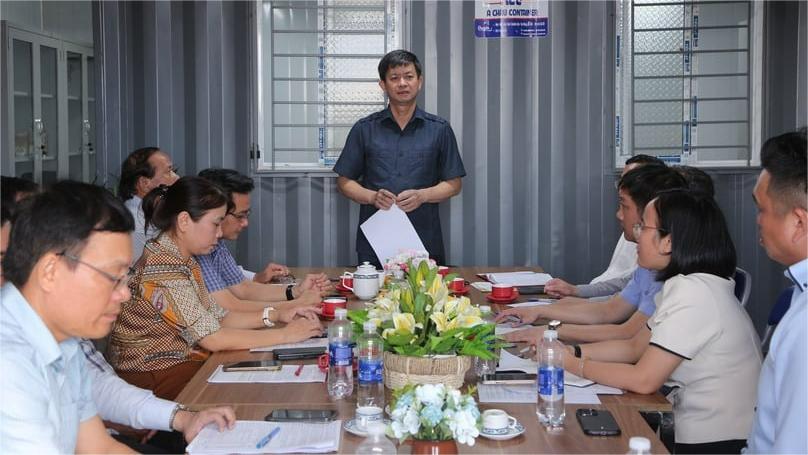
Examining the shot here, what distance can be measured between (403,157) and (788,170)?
318 centimetres

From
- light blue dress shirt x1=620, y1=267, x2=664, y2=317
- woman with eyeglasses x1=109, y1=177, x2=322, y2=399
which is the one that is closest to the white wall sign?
light blue dress shirt x1=620, y1=267, x2=664, y2=317

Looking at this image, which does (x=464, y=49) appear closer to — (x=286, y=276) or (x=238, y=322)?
(x=286, y=276)

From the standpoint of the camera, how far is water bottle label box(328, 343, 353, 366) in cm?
233

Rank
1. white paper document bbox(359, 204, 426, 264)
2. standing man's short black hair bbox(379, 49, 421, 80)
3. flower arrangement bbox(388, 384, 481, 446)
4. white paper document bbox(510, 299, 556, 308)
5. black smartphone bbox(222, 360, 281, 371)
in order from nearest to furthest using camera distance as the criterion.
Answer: flower arrangement bbox(388, 384, 481, 446) < black smartphone bbox(222, 360, 281, 371) < white paper document bbox(510, 299, 556, 308) < white paper document bbox(359, 204, 426, 264) < standing man's short black hair bbox(379, 49, 421, 80)

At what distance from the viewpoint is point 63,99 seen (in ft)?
24.3

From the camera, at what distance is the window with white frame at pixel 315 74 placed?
560 centimetres

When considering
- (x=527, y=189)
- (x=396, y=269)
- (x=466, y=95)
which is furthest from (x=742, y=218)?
(x=396, y=269)

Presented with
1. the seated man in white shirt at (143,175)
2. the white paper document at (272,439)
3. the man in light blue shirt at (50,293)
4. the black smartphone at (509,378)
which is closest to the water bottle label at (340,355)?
the white paper document at (272,439)

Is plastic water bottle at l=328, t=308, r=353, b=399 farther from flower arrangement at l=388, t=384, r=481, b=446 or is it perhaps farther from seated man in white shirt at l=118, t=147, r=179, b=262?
seated man in white shirt at l=118, t=147, r=179, b=262

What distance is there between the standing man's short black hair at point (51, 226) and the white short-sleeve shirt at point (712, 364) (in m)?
1.47

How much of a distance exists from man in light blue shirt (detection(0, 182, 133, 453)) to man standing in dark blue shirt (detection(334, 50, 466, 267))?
327 cm

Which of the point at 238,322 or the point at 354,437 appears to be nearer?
the point at 354,437

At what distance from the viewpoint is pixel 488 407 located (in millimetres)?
2225

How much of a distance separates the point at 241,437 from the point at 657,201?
1.36 metres
